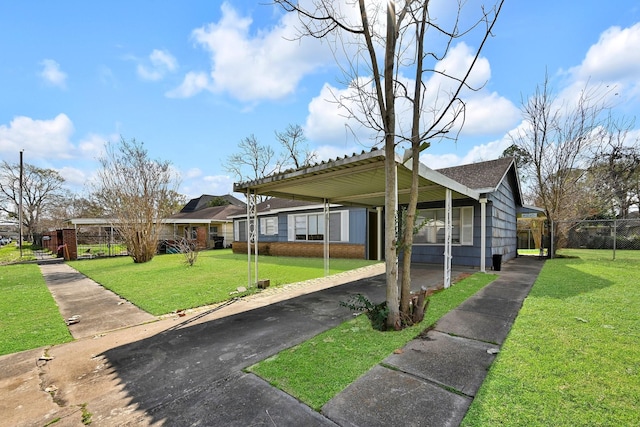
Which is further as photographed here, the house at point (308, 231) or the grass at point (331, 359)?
the house at point (308, 231)

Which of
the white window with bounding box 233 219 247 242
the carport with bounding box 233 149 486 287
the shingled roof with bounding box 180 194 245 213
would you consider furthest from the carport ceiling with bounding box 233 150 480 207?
the shingled roof with bounding box 180 194 245 213

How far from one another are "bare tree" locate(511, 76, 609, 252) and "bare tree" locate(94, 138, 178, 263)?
A: 18762mm

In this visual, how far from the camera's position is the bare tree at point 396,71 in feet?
12.8

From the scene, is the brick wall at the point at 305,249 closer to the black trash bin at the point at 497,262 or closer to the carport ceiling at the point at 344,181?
the carport ceiling at the point at 344,181

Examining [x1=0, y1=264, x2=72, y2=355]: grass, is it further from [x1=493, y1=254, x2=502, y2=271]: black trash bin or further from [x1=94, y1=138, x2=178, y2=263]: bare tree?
[x1=493, y1=254, x2=502, y2=271]: black trash bin

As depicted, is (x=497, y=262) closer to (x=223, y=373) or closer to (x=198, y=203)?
(x=223, y=373)

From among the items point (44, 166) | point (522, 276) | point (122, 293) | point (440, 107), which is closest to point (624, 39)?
point (522, 276)

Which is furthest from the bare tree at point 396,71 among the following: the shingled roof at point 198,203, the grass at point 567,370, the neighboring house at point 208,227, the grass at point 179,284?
the shingled roof at point 198,203

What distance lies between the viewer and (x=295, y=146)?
28.4 metres

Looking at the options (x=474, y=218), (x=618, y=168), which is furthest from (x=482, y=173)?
(x=618, y=168)

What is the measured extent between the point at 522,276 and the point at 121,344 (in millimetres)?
9433

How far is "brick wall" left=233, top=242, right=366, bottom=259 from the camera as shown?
13.6 meters

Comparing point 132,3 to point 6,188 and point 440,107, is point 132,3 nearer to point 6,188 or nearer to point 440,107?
point 440,107

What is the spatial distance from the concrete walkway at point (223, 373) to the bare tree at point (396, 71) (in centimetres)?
114
